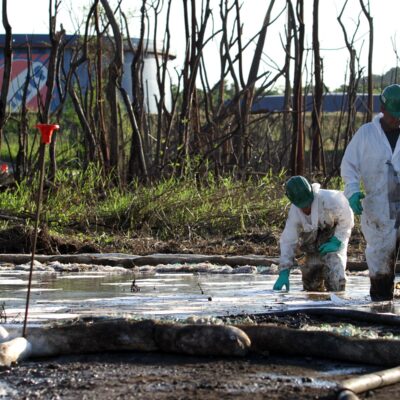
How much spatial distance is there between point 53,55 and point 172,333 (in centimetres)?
1109

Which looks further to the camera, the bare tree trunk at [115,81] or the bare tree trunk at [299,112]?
the bare tree trunk at [115,81]

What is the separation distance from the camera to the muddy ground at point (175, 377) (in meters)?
4.66

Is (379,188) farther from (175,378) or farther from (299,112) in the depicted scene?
(299,112)

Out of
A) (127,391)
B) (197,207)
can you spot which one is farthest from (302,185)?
(197,207)

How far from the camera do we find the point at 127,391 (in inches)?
186

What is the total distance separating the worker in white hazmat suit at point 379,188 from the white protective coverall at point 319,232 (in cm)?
70

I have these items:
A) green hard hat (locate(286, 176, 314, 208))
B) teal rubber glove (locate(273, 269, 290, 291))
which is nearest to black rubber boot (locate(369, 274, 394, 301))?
teal rubber glove (locate(273, 269, 290, 291))

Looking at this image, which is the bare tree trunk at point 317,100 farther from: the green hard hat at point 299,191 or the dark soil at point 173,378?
the dark soil at point 173,378

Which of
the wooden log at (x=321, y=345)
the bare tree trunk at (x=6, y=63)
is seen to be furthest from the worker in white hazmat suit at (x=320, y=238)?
the bare tree trunk at (x=6, y=63)

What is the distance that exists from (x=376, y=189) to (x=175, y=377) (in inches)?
166

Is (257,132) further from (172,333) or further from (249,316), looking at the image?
(172,333)

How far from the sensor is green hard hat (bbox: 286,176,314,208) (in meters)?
9.33

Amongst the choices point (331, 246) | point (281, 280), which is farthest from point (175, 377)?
point (331, 246)

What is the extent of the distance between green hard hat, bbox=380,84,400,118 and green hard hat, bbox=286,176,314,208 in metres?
1.03
